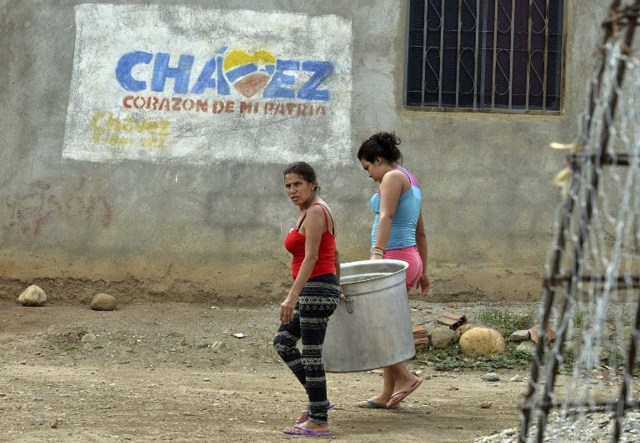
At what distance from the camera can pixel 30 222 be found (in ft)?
32.7

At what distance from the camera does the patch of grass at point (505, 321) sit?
30.7ft

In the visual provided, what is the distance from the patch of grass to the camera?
9.36m

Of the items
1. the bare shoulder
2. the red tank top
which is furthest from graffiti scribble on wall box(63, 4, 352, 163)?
the red tank top

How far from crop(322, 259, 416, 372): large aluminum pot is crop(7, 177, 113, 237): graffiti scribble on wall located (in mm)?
4332

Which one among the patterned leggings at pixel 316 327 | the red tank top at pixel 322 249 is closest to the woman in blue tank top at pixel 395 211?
the red tank top at pixel 322 249

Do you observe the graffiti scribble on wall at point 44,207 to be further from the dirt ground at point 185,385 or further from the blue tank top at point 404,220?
the blue tank top at point 404,220

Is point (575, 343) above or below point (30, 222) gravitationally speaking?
below

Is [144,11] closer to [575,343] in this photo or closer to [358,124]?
[358,124]

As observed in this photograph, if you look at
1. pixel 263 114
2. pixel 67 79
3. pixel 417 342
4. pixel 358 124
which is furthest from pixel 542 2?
pixel 67 79

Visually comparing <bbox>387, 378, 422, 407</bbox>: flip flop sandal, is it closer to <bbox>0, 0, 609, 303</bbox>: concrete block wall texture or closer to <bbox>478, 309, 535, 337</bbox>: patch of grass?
<bbox>478, 309, 535, 337</bbox>: patch of grass

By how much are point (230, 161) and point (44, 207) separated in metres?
1.72

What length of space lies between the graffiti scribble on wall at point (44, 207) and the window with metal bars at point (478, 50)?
315 cm

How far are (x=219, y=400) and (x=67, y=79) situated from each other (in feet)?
13.5

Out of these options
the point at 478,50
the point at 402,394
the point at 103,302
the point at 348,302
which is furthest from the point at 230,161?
the point at 348,302
